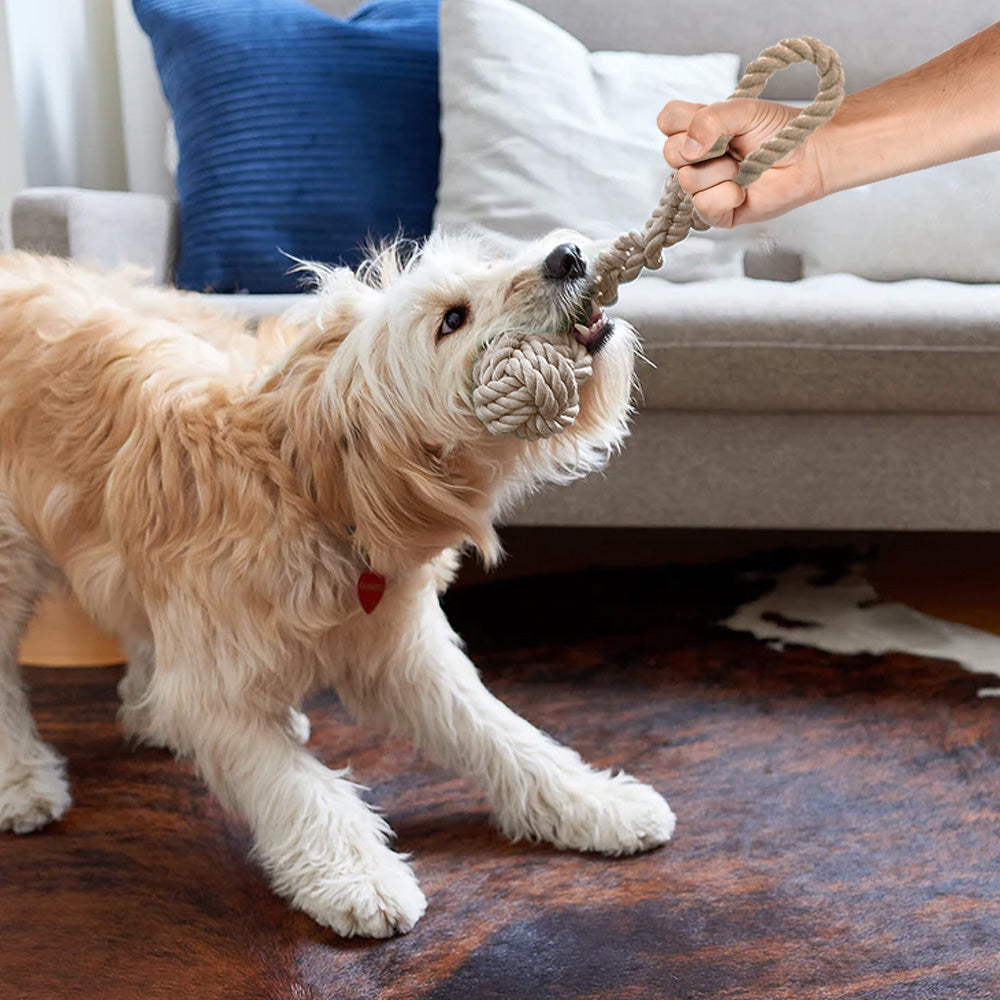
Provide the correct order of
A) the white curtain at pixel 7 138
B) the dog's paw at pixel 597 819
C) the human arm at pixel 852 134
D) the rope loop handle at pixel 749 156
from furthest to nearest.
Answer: the white curtain at pixel 7 138 → the dog's paw at pixel 597 819 → the human arm at pixel 852 134 → the rope loop handle at pixel 749 156

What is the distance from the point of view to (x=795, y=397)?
6.52ft

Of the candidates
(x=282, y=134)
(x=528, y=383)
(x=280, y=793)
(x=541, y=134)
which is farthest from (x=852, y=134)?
(x=282, y=134)

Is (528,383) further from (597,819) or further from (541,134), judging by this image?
(541,134)

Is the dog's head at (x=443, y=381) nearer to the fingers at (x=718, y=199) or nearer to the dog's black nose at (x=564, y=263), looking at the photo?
the dog's black nose at (x=564, y=263)

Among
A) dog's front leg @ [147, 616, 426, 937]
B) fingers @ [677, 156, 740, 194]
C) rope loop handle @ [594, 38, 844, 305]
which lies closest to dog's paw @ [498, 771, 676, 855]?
dog's front leg @ [147, 616, 426, 937]

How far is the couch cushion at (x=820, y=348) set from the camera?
1.94m

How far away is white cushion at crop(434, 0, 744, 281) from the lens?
7.63 feet

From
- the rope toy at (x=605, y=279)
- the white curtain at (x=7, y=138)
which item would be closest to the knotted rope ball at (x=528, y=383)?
the rope toy at (x=605, y=279)

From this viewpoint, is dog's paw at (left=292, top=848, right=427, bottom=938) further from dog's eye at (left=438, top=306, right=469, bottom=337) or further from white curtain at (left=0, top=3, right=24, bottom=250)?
white curtain at (left=0, top=3, right=24, bottom=250)

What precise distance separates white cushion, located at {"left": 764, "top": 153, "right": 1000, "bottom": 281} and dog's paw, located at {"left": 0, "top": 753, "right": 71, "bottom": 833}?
157 centimetres

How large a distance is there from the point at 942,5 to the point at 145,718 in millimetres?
2322

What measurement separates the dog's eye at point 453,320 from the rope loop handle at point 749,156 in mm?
144

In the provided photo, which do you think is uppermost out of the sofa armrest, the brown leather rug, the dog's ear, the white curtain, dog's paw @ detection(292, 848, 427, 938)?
the white curtain

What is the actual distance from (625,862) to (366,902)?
0.35 m
